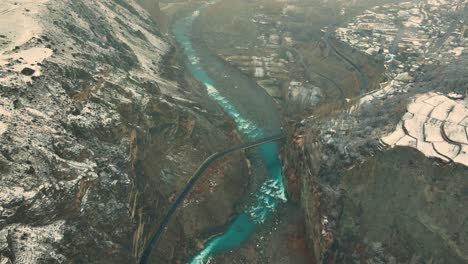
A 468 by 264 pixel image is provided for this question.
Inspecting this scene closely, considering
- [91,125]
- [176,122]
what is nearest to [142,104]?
[176,122]

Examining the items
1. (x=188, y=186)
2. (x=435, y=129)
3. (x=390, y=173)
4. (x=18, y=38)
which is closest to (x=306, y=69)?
(x=188, y=186)

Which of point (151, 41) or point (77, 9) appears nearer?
point (77, 9)

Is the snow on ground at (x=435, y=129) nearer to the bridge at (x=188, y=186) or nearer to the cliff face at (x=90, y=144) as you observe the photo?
the cliff face at (x=90, y=144)

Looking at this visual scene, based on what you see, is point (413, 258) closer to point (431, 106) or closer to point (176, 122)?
point (431, 106)

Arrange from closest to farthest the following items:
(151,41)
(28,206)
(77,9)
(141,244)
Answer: (28,206) → (141,244) → (77,9) → (151,41)

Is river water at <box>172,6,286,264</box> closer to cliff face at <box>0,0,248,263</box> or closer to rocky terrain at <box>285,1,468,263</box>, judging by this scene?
cliff face at <box>0,0,248,263</box>

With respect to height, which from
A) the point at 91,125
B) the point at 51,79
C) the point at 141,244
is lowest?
the point at 141,244

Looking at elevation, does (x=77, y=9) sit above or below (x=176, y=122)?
above

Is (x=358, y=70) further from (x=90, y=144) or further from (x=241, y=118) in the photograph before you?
(x=90, y=144)
